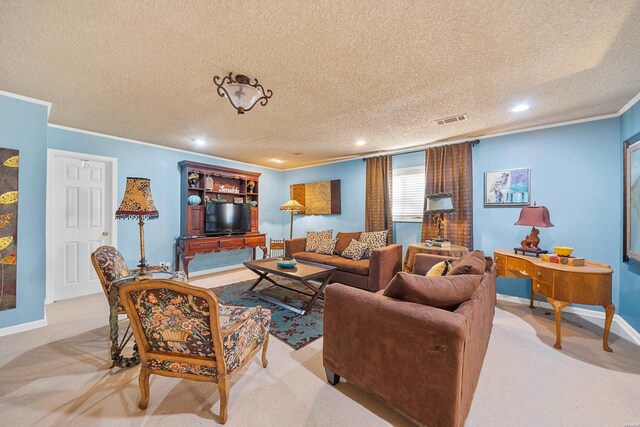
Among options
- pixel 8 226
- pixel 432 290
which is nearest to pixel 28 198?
pixel 8 226

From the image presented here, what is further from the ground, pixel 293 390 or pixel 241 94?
pixel 241 94

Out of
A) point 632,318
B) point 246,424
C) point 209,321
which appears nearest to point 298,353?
point 246,424

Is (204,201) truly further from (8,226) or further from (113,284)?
(113,284)

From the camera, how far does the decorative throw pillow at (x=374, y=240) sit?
160 inches

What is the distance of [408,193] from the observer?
440 cm

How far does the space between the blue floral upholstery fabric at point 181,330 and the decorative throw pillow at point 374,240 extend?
2.82 meters

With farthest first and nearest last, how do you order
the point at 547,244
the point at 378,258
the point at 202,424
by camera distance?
the point at 378,258 → the point at 547,244 → the point at 202,424

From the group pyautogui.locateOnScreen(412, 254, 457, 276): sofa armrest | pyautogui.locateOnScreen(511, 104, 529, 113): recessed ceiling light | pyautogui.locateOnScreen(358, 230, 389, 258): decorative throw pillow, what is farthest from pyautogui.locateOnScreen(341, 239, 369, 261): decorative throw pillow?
pyautogui.locateOnScreen(511, 104, 529, 113): recessed ceiling light

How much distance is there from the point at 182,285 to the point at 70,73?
2316 millimetres

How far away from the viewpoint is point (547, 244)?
321 centimetres

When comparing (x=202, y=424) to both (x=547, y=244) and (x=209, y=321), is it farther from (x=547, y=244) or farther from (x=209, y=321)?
(x=547, y=244)

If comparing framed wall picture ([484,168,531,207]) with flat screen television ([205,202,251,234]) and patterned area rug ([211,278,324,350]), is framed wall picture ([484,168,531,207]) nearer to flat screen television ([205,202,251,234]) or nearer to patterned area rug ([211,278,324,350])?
patterned area rug ([211,278,324,350])

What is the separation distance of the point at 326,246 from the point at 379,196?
140 centimetres

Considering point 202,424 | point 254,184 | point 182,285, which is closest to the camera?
point 182,285
